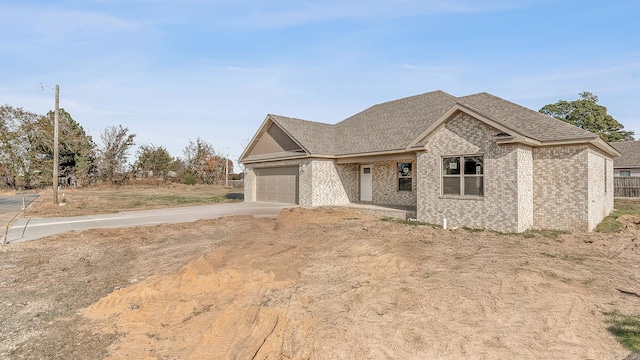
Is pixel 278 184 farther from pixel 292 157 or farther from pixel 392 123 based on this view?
pixel 392 123

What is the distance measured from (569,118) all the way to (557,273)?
163 ft

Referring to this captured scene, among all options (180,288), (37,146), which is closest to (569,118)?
(180,288)

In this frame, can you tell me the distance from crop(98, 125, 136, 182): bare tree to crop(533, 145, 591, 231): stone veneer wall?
155 ft

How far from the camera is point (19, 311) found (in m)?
5.30

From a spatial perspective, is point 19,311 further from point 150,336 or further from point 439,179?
point 439,179

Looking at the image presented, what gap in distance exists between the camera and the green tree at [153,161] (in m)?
45.8

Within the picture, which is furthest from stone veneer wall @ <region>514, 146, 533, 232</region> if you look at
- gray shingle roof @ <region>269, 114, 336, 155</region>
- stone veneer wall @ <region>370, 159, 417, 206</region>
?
gray shingle roof @ <region>269, 114, 336, 155</region>

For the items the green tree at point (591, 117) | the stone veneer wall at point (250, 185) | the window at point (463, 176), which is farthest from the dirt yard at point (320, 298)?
the green tree at point (591, 117)

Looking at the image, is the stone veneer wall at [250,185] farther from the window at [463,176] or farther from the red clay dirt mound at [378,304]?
the red clay dirt mound at [378,304]

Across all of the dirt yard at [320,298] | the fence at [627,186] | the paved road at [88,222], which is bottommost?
the dirt yard at [320,298]

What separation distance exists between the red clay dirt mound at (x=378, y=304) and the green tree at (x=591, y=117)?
44.9 m

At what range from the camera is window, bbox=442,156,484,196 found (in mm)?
12039

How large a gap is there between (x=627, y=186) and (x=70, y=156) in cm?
5710

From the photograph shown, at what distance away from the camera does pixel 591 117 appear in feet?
142
